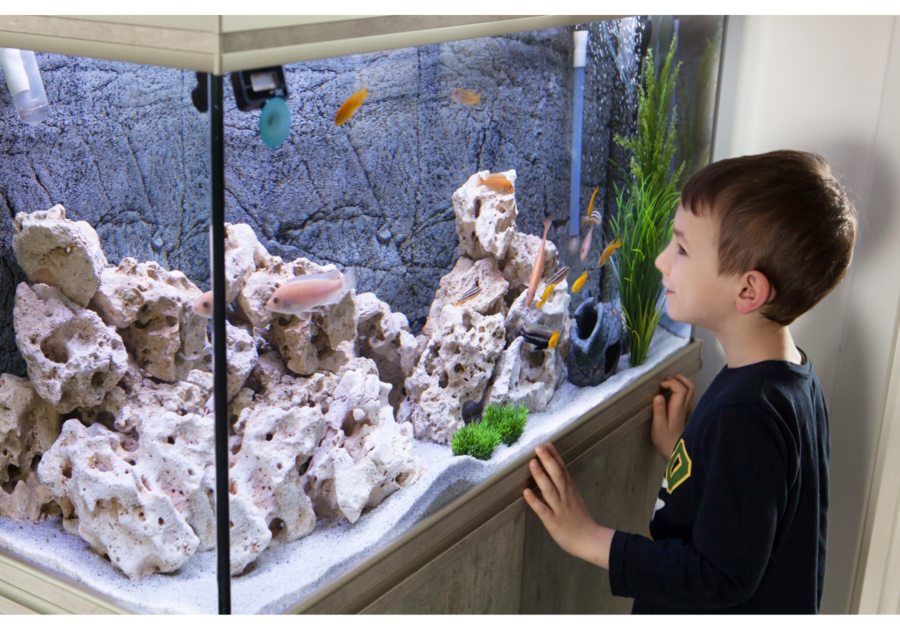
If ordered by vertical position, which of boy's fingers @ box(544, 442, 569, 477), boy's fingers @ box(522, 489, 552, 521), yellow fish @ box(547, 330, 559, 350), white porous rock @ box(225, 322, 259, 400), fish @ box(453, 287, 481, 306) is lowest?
boy's fingers @ box(522, 489, 552, 521)

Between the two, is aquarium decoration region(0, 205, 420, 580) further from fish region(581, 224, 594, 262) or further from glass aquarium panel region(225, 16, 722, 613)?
fish region(581, 224, 594, 262)

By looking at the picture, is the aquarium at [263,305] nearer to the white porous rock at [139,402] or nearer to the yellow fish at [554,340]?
the white porous rock at [139,402]

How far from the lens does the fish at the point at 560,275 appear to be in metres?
1.77

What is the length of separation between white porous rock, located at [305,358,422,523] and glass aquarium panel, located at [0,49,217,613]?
0.21 m

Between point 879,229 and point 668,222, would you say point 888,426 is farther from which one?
point 668,222

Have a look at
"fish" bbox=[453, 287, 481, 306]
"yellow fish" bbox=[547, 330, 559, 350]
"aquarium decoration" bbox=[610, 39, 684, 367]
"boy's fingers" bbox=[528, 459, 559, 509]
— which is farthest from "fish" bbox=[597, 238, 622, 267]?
"boy's fingers" bbox=[528, 459, 559, 509]

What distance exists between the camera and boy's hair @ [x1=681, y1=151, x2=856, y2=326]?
1384 mm

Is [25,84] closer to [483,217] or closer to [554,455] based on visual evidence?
[483,217]

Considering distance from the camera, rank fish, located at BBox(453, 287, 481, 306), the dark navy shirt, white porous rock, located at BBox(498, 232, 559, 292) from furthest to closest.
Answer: white porous rock, located at BBox(498, 232, 559, 292), fish, located at BBox(453, 287, 481, 306), the dark navy shirt

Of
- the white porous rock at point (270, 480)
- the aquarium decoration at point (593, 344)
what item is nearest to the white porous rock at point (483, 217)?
the aquarium decoration at point (593, 344)

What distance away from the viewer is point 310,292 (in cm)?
120

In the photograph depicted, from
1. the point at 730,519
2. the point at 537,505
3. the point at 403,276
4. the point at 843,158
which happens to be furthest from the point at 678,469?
the point at 843,158

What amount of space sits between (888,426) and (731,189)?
1053 mm

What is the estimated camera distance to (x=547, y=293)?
1755 millimetres
